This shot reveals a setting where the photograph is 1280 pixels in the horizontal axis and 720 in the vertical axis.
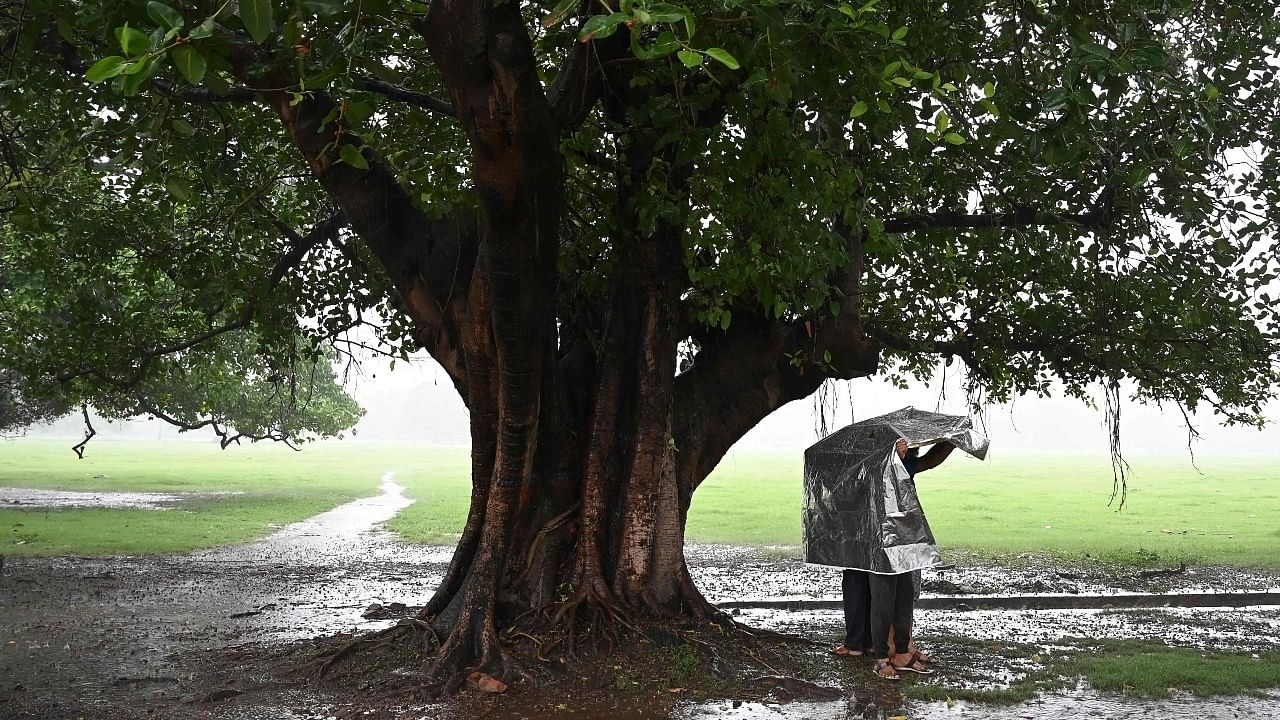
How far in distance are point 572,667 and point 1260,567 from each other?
11.4m

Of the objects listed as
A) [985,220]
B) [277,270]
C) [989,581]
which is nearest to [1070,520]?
[989,581]

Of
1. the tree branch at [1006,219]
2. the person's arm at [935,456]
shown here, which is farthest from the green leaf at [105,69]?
the tree branch at [1006,219]

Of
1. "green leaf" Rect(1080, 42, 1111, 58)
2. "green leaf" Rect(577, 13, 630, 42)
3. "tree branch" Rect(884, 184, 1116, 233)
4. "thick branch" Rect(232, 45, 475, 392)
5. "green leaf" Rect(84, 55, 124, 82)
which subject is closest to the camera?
"green leaf" Rect(84, 55, 124, 82)

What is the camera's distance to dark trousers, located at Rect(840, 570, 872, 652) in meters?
7.80

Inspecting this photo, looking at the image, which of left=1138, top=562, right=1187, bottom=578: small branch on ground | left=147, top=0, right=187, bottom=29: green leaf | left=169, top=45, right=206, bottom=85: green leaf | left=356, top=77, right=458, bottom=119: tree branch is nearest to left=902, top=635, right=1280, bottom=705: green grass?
left=1138, top=562, right=1187, bottom=578: small branch on ground

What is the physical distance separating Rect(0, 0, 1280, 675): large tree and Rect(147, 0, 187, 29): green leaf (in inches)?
31.5

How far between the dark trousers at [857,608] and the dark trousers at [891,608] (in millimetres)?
301

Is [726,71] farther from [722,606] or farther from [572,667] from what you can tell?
[722,606]

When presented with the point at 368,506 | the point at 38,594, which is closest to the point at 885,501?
the point at 38,594

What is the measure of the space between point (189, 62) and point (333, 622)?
25.5ft

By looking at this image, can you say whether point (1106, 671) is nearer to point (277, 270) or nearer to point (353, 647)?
point (353, 647)

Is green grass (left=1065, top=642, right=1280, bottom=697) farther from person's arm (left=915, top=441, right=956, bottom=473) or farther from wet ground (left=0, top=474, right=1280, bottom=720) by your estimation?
person's arm (left=915, top=441, right=956, bottom=473)

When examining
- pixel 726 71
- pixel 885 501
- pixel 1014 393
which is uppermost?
pixel 726 71

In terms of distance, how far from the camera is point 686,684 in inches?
276
